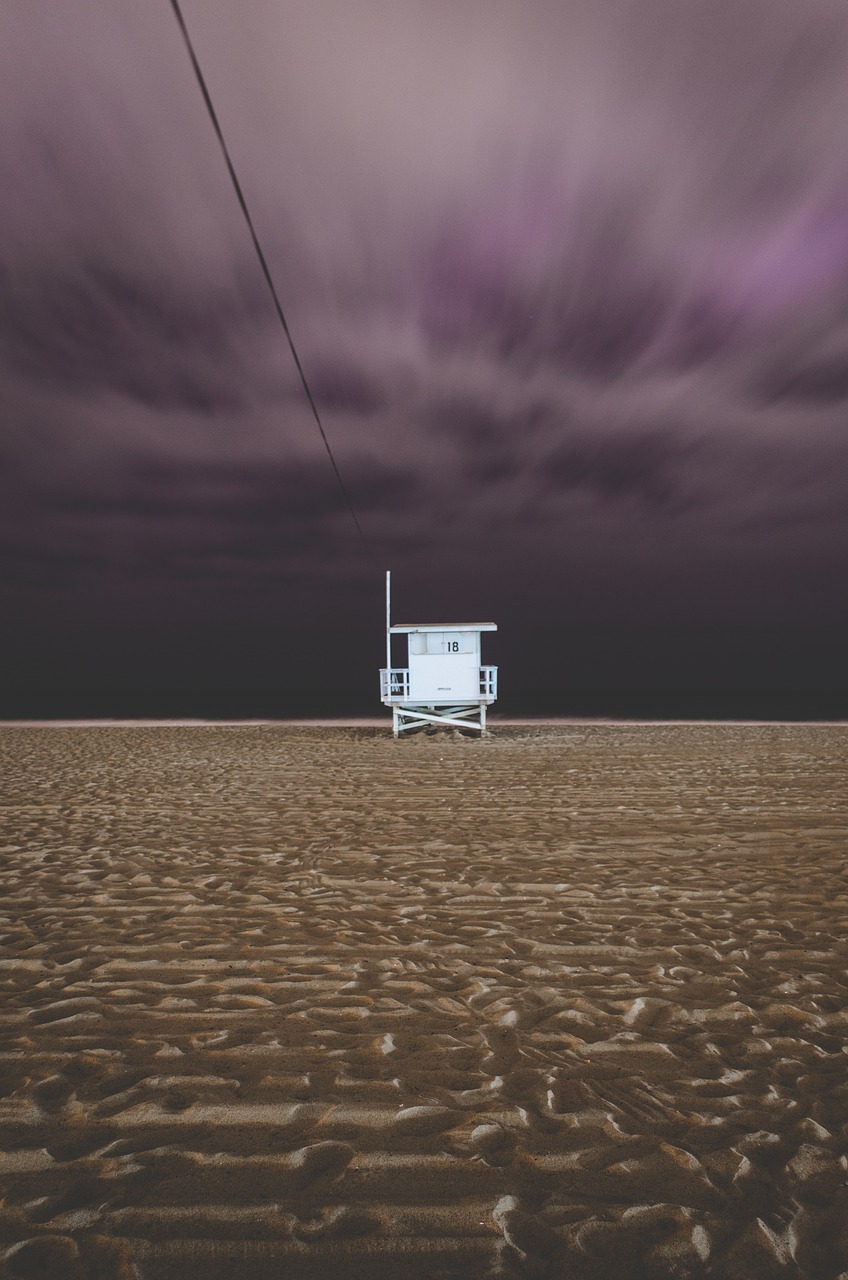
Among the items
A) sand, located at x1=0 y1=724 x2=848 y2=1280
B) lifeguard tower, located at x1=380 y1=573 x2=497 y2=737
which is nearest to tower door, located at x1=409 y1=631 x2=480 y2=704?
lifeguard tower, located at x1=380 y1=573 x2=497 y2=737

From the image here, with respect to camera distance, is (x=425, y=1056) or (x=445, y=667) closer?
(x=425, y=1056)

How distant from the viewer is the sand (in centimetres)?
256

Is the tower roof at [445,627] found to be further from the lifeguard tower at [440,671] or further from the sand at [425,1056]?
the sand at [425,1056]

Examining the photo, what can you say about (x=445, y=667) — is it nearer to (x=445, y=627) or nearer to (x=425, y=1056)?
(x=445, y=627)

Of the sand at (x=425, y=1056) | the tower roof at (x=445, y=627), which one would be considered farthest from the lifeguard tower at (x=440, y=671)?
the sand at (x=425, y=1056)

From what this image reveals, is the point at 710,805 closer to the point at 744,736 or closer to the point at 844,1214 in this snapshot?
the point at 844,1214

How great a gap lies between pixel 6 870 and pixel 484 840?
535cm

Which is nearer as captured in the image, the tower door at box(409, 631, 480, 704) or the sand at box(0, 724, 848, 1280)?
the sand at box(0, 724, 848, 1280)

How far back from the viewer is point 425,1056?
3691mm

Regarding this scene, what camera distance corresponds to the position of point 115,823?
964cm

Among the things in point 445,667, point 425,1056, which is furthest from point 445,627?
point 425,1056

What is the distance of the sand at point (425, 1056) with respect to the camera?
2.56 metres

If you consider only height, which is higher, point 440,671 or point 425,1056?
point 440,671

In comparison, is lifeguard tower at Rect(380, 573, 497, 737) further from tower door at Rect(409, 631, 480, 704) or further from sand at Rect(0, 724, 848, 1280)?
sand at Rect(0, 724, 848, 1280)
